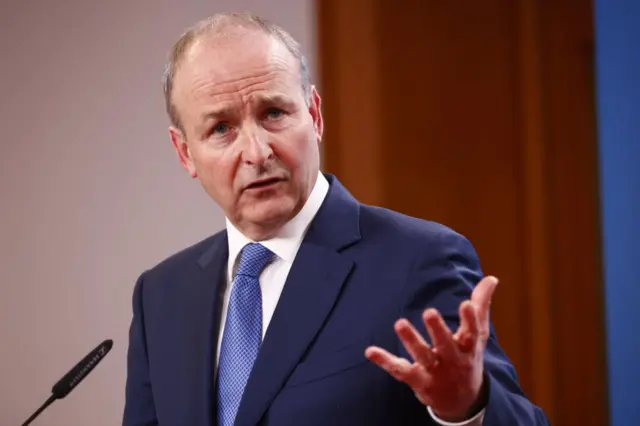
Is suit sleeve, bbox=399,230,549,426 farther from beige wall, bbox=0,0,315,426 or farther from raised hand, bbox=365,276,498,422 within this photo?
beige wall, bbox=0,0,315,426

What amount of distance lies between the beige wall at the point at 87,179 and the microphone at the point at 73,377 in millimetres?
1037

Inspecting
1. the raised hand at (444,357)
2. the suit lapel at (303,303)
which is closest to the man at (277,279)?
the suit lapel at (303,303)

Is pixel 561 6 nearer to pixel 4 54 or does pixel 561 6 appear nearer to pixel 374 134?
pixel 374 134

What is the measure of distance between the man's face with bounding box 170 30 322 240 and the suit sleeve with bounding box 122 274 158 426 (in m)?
0.31

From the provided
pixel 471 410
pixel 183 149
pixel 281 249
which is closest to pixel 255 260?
pixel 281 249

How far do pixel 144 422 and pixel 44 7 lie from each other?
1.54 metres

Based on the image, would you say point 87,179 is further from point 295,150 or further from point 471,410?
point 471,410

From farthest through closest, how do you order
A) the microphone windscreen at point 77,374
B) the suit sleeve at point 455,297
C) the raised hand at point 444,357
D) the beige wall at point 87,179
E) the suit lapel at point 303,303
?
the beige wall at point 87,179
the microphone windscreen at point 77,374
the suit lapel at point 303,303
the suit sleeve at point 455,297
the raised hand at point 444,357

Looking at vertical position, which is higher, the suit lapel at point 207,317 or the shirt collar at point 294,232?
the shirt collar at point 294,232

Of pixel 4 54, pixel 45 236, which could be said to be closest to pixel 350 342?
pixel 45 236

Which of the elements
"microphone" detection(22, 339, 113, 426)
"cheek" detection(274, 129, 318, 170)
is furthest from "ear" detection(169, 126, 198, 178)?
"microphone" detection(22, 339, 113, 426)

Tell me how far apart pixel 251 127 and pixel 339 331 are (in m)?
0.35

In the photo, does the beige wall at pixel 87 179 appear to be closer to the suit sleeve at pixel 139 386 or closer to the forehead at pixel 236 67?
the suit sleeve at pixel 139 386

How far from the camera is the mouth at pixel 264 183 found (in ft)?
4.12
